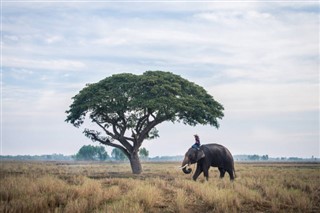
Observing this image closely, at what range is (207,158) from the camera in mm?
24359

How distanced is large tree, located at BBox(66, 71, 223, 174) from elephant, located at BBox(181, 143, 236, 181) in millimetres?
8543

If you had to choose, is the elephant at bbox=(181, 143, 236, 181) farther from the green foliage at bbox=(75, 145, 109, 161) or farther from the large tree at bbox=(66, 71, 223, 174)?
the green foliage at bbox=(75, 145, 109, 161)

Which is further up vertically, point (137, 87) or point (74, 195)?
point (137, 87)

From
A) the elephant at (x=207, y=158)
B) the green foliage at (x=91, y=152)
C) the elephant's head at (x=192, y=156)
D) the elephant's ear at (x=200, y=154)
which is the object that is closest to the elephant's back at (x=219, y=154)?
the elephant at (x=207, y=158)

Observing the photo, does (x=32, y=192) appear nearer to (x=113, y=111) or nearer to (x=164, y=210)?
(x=164, y=210)

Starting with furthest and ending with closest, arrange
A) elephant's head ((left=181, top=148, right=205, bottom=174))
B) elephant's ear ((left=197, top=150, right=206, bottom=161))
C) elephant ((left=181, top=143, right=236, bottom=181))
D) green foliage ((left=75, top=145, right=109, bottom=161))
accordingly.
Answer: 1. green foliage ((left=75, top=145, right=109, bottom=161))
2. elephant's ear ((left=197, top=150, right=206, bottom=161))
3. elephant ((left=181, top=143, right=236, bottom=181))
4. elephant's head ((left=181, top=148, right=205, bottom=174))

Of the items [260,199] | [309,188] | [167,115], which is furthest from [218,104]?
[260,199]

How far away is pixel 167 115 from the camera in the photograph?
115 feet

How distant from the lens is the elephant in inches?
930

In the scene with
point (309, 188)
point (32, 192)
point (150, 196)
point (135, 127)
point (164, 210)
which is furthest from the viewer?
point (135, 127)

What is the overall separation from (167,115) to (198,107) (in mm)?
3014

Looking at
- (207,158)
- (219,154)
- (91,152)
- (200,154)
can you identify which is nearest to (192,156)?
(200,154)

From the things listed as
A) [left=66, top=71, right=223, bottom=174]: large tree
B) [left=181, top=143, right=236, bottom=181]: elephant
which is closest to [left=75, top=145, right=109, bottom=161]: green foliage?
[left=66, top=71, right=223, bottom=174]: large tree

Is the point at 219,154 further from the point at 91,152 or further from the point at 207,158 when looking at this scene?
the point at 91,152
